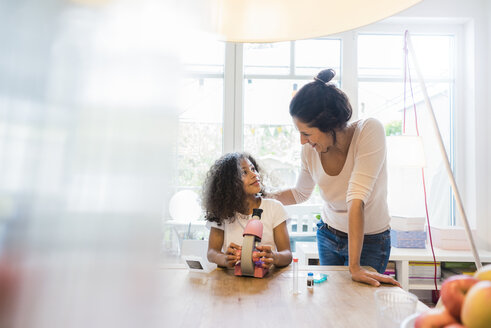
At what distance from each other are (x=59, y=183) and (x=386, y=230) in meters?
1.45

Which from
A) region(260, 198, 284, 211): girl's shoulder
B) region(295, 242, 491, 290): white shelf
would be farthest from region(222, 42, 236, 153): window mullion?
region(260, 198, 284, 211): girl's shoulder

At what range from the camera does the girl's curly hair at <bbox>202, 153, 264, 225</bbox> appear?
→ 60.7 inches

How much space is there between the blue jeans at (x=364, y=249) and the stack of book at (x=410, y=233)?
46.3 inches

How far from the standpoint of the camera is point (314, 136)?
1289mm

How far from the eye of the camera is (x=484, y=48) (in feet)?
9.42

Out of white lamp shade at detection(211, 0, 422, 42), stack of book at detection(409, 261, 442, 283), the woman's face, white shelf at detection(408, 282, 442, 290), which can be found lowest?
white shelf at detection(408, 282, 442, 290)

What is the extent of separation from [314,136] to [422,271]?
65.8 inches

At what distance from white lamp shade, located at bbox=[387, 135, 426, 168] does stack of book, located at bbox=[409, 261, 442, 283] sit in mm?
671

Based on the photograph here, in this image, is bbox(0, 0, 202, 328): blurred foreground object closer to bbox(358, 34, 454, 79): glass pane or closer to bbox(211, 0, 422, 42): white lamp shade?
bbox(211, 0, 422, 42): white lamp shade

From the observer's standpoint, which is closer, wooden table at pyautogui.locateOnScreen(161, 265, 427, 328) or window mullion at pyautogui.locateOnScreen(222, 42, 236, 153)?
wooden table at pyautogui.locateOnScreen(161, 265, 427, 328)

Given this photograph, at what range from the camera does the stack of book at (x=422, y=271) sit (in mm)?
2379

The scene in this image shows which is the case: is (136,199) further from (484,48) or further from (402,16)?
(484,48)

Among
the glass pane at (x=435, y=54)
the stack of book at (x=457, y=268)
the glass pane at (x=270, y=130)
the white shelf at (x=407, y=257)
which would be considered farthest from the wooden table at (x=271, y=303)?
the glass pane at (x=435, y=54)

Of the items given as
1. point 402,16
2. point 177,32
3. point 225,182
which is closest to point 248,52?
point 402,16
